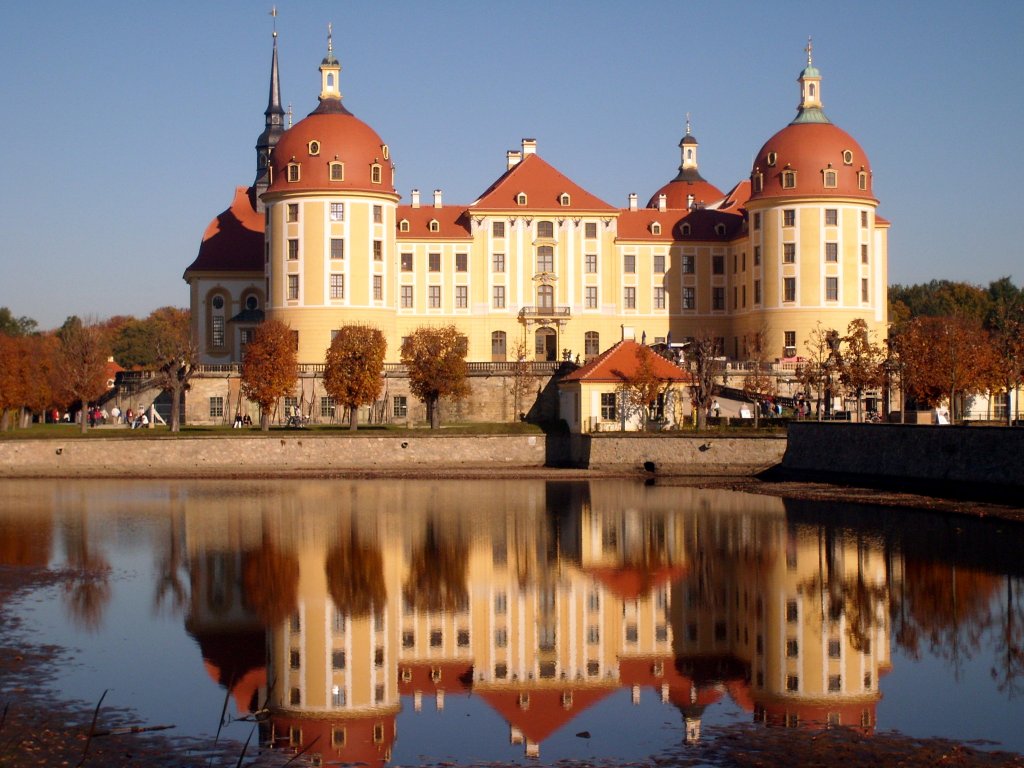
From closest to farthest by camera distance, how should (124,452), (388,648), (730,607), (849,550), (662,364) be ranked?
(388,648), (730,607), (849,550), (124,452), (662,364)

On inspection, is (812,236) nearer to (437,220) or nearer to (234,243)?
(437,220)

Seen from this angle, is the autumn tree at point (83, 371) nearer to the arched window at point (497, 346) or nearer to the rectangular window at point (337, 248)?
the rectangular window at point (337, 248)

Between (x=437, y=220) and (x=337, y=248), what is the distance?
7631 mm

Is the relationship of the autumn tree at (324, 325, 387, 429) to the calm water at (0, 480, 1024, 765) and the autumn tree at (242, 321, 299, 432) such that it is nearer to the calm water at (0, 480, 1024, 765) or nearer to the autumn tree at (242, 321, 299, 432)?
the autumn tree at (242, 321, 299, 432)

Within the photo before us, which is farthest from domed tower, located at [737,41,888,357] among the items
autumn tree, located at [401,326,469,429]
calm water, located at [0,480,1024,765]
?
calm water, located at [0,480,1024,765]

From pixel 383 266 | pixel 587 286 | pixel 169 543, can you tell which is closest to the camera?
pixel 169 543

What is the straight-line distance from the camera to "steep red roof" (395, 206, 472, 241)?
72062mm

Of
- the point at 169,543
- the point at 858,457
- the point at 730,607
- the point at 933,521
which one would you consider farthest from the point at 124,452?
the point at 730,607

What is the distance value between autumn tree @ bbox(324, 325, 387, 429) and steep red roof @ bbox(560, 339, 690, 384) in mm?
7965

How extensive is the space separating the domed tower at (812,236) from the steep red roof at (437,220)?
47.9 feet

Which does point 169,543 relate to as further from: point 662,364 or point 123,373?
point 123,373

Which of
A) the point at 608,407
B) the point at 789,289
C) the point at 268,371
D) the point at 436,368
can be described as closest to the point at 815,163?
the point at 789,289

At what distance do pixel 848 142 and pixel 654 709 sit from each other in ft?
182

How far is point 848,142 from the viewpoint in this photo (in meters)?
68.8
